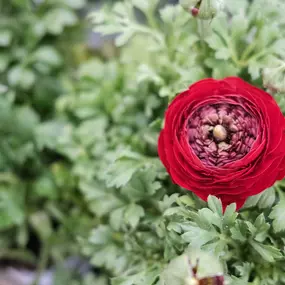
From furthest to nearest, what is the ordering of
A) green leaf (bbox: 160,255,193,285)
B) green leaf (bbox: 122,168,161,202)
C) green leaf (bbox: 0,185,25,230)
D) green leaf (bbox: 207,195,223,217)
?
green leaf (bbox: 0,185,25,230), green leaf (bbox: 122,168,161,202), green leaf (bbox: 207,195,223,217), green leaf (bbox: 160,255,193,285)

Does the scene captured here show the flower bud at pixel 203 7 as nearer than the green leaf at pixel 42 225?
Yes

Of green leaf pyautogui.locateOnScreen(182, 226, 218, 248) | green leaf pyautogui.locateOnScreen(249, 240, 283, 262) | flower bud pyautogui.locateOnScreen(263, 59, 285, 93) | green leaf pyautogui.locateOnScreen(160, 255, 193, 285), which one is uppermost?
flower bud pyautogui.locateOnScreen(263, 59, 285, 93)

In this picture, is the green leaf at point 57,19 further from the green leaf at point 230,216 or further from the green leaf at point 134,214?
the green leaf at point 230,216

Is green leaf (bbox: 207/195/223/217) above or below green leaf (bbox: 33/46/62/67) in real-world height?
above

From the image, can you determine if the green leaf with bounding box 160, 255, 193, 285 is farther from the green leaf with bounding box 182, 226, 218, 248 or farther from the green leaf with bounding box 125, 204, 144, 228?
the green leaf with bounding box 125, 204, 144, 228

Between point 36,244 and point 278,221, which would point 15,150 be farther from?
point 278,221

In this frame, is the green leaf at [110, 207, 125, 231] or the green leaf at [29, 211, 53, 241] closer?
the green leaf at [110, 207, 125, 231]

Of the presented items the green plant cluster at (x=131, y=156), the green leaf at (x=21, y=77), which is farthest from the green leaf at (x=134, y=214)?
the green leaf at (x=21, y=77)

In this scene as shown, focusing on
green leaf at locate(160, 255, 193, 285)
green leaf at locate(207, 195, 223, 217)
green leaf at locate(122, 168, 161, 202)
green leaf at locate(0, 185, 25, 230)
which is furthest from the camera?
green leaf at locate(0, 185, 25, 230)

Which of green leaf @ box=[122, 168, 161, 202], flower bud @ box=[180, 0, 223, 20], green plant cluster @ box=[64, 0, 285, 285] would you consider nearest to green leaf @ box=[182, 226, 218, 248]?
green plant cluster @ box=[64, 0, 285, 285]
